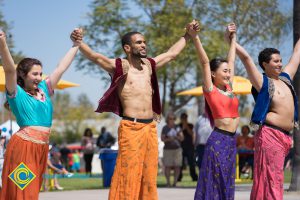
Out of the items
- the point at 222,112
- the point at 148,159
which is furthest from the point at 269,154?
the point at 148,159

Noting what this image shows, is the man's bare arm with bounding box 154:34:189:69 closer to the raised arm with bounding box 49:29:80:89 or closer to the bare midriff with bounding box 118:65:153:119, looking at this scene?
the bare midriff with bounding box 118:65:153:119

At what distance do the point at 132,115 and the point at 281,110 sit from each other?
69.0 inches

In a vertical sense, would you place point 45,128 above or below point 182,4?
below

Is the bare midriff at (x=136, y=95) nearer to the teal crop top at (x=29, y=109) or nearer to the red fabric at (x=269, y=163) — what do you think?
the teal crop top at (x=29, y=109)

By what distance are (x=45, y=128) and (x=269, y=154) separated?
256 centimetres

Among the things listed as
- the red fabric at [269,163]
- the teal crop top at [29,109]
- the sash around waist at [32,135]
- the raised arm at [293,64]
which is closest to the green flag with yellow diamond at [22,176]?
the sash around waist at [32,135]

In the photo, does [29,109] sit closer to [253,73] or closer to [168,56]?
[168,56]

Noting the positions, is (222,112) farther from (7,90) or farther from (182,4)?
(182,4)

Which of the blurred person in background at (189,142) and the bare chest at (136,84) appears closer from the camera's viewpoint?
the bare chest at (136,84)

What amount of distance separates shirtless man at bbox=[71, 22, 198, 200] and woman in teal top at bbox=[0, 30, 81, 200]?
0.69 metres

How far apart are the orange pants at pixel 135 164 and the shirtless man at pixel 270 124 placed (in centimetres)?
125

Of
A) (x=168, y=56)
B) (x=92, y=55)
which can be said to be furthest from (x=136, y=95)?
(x=168, y=56)

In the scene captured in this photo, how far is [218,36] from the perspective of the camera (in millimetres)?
33781

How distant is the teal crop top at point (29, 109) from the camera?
7.75m
